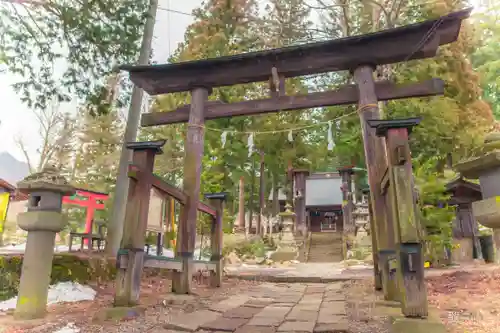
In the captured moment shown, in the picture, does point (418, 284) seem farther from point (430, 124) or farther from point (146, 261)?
point (430, 124)

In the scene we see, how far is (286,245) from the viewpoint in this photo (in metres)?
17.8

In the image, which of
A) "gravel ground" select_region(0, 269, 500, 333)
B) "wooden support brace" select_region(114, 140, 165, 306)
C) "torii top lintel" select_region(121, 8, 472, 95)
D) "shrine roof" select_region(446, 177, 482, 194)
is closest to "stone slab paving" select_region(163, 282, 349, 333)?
"gravel ground" select_region(0, 269, 500, 333)

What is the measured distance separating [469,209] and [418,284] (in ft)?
46.3

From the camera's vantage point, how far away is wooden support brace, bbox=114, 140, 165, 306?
13.2 ft

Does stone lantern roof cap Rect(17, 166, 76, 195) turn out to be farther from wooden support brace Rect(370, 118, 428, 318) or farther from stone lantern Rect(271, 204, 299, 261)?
stone lantern Rect(271, 204, 299, 261)

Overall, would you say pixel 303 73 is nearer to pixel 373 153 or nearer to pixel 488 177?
pixel 373 153

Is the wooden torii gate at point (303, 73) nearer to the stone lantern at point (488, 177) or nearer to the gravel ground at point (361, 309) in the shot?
the gravel ground at point (361, 309)

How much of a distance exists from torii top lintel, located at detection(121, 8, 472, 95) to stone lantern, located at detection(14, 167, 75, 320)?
335cm

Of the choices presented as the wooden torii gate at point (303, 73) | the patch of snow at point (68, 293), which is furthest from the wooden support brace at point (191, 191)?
the patch of snow at point (68, 293)

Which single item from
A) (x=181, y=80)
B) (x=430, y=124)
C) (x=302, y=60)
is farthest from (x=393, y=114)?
(x=181, y=80)

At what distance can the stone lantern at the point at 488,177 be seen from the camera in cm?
427

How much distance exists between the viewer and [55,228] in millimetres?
3934

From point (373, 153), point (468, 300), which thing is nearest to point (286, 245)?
point (373, 153)

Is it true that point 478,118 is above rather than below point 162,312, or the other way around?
above
